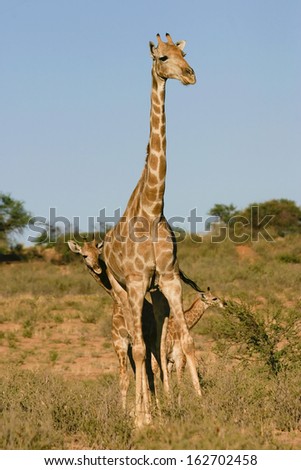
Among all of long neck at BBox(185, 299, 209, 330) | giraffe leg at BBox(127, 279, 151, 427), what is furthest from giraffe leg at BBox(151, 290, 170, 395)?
long neck at BBox(185, 299, 209, 330)

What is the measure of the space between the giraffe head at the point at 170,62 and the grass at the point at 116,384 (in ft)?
10.8

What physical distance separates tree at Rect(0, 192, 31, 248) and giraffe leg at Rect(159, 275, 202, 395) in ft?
122

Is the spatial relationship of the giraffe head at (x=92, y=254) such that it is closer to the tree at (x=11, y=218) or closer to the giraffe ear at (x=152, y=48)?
the giraffe ear at (x=152, y=48)

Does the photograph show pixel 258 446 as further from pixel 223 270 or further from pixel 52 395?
pixel 223 270

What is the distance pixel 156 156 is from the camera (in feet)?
29.1

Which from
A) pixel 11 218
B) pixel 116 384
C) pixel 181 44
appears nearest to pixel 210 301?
pixel 116 384

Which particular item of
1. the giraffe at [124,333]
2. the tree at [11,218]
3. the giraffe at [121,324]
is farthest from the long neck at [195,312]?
the tree at [11,218]

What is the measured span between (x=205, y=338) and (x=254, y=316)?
247 inches

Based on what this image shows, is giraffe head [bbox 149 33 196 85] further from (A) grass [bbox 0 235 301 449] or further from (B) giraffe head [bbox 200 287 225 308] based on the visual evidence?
(B) giraffe head [bbox 200 287 225 308]

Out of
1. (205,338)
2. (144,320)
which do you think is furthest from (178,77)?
(205,338)

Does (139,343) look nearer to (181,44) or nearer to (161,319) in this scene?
(161,319)

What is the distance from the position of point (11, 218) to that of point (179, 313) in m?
38.2

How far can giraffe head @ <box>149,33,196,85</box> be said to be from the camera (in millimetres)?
8219

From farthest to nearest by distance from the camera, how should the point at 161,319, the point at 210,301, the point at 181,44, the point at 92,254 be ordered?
1. the point at 210,301
2. the point at 92,254
3. the point at 161,319
4. the point at 181,44
